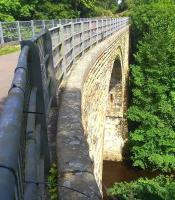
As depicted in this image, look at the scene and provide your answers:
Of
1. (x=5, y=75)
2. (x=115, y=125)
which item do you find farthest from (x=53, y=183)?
(x=115, y=125)

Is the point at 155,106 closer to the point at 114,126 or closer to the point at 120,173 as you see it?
the point at 114,126

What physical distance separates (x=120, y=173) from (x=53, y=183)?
1860cm

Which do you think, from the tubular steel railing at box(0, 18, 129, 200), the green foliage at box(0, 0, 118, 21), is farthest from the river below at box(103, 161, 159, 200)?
the tubular steel railing at box(0, 18, 129, 200)

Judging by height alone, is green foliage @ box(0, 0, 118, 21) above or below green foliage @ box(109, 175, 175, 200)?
above

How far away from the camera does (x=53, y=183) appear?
259cm

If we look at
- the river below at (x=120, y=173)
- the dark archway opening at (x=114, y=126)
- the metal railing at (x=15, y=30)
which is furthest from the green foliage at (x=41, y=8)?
the river below at (x=120, y=173)

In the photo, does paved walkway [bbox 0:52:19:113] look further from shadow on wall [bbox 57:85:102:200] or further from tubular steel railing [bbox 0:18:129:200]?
tubular steel railing [bbox 0:18:129:200]

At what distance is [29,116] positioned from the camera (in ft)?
7.77

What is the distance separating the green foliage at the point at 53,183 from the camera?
243 centimetres

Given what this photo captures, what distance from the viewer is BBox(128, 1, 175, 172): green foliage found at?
773 inches

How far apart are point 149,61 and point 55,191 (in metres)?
19.6

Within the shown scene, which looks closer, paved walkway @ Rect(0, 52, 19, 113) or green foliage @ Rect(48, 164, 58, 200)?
green foliage @ Rect(48, 164, 58, 200)

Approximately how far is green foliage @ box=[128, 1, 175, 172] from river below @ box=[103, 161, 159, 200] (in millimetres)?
500

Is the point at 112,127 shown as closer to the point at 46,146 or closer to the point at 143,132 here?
the point at 143,132
